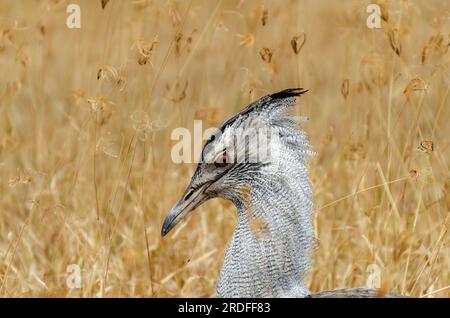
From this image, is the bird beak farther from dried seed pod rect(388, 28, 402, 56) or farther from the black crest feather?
dried seed pod rect(388, 28, 402, 56)

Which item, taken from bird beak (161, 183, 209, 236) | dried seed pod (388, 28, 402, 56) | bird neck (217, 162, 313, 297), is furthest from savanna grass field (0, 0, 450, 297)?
bird neck (217, 162, 313, 297)

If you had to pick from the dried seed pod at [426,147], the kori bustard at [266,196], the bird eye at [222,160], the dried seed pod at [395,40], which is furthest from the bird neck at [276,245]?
the dried seed pod at [395,40]

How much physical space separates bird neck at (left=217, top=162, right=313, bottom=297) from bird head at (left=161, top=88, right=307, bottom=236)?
95 mm

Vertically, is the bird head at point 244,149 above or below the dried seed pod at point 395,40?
below

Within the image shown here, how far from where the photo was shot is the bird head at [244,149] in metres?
4.00

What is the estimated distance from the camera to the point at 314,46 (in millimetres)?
8750

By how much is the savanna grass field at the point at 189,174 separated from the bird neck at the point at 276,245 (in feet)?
1.95

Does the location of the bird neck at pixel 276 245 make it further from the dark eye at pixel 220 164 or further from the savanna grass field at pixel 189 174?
the savanna grass field at pixel 189 174

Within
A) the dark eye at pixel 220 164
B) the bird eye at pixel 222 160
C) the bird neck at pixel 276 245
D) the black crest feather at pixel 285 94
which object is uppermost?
the black crest feather at pixel 285 94

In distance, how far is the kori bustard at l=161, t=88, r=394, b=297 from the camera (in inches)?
155

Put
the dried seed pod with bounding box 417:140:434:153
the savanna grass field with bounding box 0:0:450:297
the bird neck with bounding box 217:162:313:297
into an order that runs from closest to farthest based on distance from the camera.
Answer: the bird neck with bounding box 217:162:313:297 → the dried seed pod with bounding box 417:140:434:153 → the savanna grass field with bounding box 0:0:450:297

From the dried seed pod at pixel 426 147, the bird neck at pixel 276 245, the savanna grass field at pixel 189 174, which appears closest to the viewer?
the bird neck at pixel 276 245

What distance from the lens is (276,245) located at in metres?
3.93

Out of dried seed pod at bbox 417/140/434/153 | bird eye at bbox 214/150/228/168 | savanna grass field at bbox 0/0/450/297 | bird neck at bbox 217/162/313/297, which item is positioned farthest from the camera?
savanna grass field at bbox 0/0/450/297
